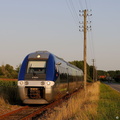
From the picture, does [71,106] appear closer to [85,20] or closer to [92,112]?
[92,112]

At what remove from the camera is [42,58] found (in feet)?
54.5

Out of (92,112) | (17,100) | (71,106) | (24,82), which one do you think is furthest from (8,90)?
(92,112)

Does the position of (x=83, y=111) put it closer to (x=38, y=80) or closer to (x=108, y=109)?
(x=108, y=109)

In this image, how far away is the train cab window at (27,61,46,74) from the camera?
16125 millimetres

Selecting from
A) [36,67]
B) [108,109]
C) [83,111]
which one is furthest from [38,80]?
[108,109]

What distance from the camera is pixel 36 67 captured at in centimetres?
1636

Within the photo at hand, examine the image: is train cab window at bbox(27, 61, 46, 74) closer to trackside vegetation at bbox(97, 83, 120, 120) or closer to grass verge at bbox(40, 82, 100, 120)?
grass verge at bbox(40, 82, 100, 120)

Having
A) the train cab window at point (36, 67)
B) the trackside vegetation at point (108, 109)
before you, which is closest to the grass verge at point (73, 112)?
the trackside vegetation at point (108, 109)

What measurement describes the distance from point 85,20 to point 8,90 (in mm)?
13889

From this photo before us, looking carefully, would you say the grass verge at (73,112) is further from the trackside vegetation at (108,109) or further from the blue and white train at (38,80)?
the blue and white train at (38,80)

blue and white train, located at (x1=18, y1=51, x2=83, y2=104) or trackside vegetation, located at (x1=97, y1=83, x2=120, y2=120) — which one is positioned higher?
blue and white train, located at (x1=18, y1=51, x2=83, y2=104)

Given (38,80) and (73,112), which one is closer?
(73,112)

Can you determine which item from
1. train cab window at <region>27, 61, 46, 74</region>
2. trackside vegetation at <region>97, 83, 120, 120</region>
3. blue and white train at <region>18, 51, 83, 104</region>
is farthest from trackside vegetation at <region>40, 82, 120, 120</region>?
train cab window at <region>27, 61, 46, 74</region>

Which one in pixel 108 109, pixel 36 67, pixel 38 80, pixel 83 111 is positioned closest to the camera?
pixel 83 111
